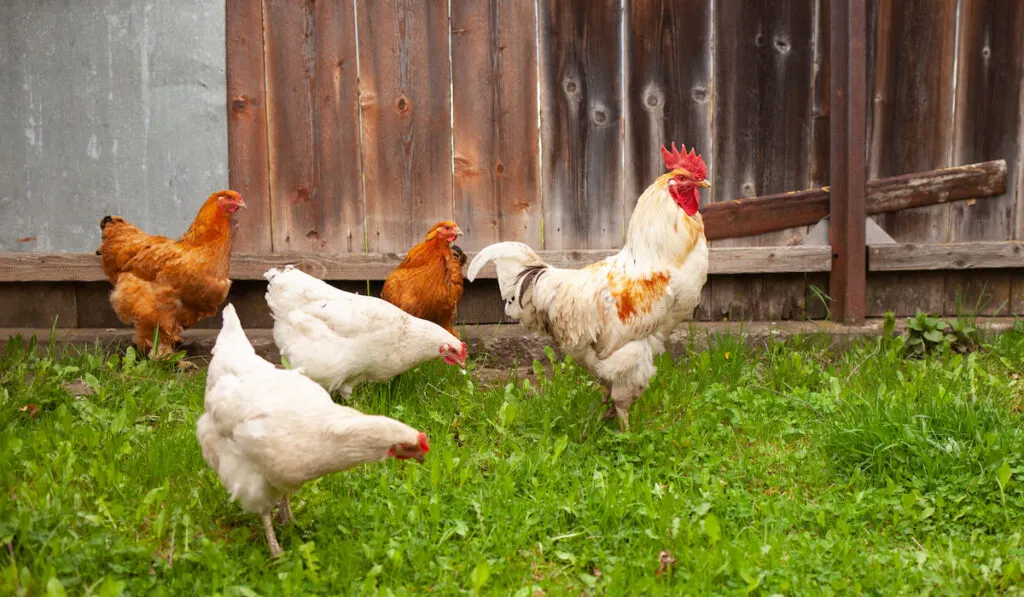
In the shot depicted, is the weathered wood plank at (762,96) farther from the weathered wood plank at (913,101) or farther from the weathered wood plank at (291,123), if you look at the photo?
the weathered wood plank at (291,123)

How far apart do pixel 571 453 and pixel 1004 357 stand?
2.90 metres

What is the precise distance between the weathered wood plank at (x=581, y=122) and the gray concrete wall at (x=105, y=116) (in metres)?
2.23

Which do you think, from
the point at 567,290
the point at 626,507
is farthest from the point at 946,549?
the point at 567,290

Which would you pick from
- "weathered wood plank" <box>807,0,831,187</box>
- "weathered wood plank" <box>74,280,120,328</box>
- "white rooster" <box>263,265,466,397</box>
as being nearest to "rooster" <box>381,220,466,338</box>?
"white rooster" <box>263,265,466,397</box>

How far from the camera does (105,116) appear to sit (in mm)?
5230

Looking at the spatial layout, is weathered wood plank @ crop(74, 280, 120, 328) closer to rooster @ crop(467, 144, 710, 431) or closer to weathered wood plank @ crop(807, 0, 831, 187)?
rooster @ crop(467, 144, 710, 431)

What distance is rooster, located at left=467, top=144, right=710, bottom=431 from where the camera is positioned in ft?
12.6

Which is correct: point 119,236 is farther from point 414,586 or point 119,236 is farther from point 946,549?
point 946,549

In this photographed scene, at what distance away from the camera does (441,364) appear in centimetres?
482

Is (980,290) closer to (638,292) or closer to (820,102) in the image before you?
(820,102)

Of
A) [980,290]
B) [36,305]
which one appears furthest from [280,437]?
[980,290]

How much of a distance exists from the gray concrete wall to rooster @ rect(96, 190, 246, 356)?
0.36m

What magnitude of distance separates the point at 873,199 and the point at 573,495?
11.1 feet

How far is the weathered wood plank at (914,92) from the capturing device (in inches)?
200
